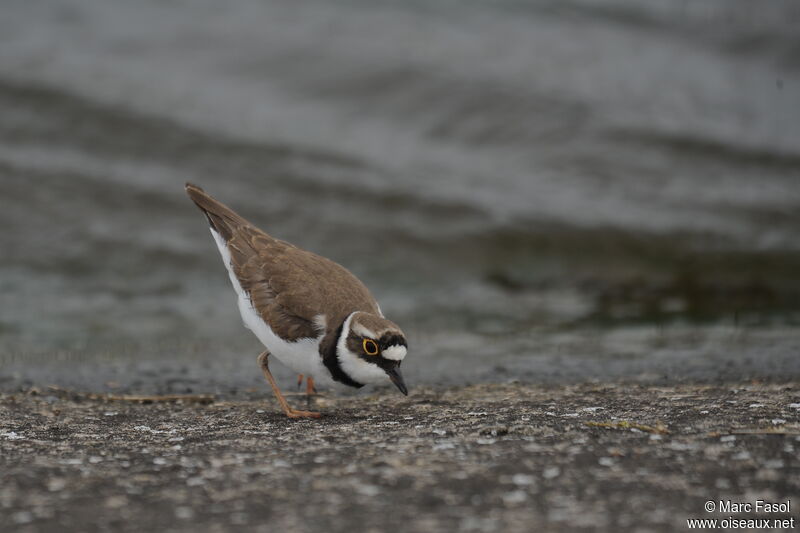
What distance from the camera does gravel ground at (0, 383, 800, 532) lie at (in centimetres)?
357

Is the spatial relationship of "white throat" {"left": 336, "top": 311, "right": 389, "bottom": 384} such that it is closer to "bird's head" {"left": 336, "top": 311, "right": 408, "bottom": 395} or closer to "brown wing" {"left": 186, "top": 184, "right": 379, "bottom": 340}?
"bird's head" {"left": 336, "top": 311, "right": 408, "bottom": 395}

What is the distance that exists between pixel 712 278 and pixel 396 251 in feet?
11.1

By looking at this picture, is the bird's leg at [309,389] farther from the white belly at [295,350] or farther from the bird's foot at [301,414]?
the bird's foot at [301,414]

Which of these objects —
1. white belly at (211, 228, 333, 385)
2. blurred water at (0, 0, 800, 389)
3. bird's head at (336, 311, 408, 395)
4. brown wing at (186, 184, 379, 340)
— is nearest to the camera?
bird's head at (336, 311, 408, 395)

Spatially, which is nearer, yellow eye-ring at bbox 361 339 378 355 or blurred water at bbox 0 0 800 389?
yellow eye-ring at bbox 361 339 378 355

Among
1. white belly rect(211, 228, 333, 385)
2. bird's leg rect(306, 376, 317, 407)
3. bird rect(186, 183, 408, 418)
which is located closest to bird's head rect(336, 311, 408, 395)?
bird rect(186, 183, 408, 418)

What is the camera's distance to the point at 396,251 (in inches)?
428

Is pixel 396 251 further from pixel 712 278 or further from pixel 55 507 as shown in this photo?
pixel 55 507

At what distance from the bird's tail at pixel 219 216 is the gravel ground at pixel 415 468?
167 centimetres

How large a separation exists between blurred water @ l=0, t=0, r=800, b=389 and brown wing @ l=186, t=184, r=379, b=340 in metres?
1.16

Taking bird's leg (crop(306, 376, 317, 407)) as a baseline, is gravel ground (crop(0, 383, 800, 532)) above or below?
below

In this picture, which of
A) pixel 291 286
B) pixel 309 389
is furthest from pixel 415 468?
pixel 309 389

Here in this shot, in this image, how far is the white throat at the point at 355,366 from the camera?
5492 millimetres

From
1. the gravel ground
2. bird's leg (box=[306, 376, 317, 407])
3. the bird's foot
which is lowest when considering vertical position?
the gravel ground
